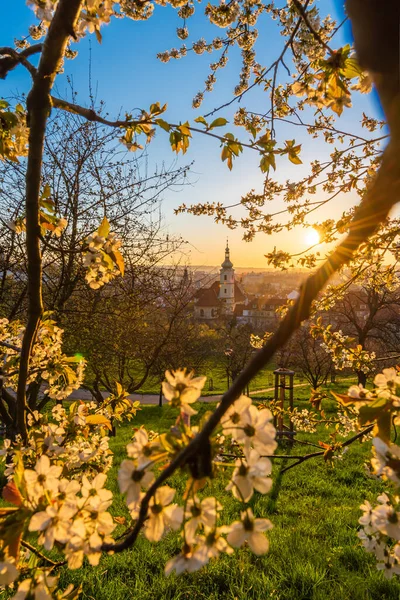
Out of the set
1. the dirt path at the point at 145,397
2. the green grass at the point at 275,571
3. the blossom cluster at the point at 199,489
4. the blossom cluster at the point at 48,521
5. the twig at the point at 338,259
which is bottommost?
the dirt path at the point at 145,397

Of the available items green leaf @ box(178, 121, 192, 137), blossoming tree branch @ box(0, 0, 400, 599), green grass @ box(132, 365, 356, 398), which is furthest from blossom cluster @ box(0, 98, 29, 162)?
green grass @ box(132, 365, 356, 398)

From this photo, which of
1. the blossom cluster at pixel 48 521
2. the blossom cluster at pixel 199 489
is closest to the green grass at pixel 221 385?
the blossom cluster at pixel 48 521

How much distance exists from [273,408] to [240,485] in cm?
316

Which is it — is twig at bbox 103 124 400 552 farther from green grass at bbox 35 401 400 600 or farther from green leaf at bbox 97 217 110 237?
green grass at bbox 35 401 400 600

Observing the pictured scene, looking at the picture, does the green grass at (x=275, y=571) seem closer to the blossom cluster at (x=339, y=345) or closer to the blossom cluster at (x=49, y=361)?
the blossom cluster at (x=49, y=361)

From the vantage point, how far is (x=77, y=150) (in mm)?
6719

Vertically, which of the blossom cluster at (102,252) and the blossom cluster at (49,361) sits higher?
the blossom cluster at (102,252)

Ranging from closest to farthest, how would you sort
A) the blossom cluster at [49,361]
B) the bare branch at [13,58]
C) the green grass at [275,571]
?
the bare branch at [13,58], the blossom cluster at [49,361], the green grass at [275,571]

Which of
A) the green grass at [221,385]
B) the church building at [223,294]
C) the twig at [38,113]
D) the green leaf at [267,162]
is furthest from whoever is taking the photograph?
the church building at [223,294]

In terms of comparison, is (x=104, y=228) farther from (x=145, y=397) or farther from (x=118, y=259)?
(x=145, y=397)

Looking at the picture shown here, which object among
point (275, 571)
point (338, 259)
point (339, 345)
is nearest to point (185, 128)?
point (338, 259)

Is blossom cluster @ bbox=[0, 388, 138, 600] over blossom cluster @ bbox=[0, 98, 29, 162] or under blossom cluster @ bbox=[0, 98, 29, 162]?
under

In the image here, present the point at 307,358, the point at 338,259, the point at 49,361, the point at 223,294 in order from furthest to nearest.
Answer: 1. the point at 223,294
2. the point at 307,358
3. the point at 49,361
4. the point at 338,259

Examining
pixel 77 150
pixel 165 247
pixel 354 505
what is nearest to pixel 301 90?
pixel 354 505
